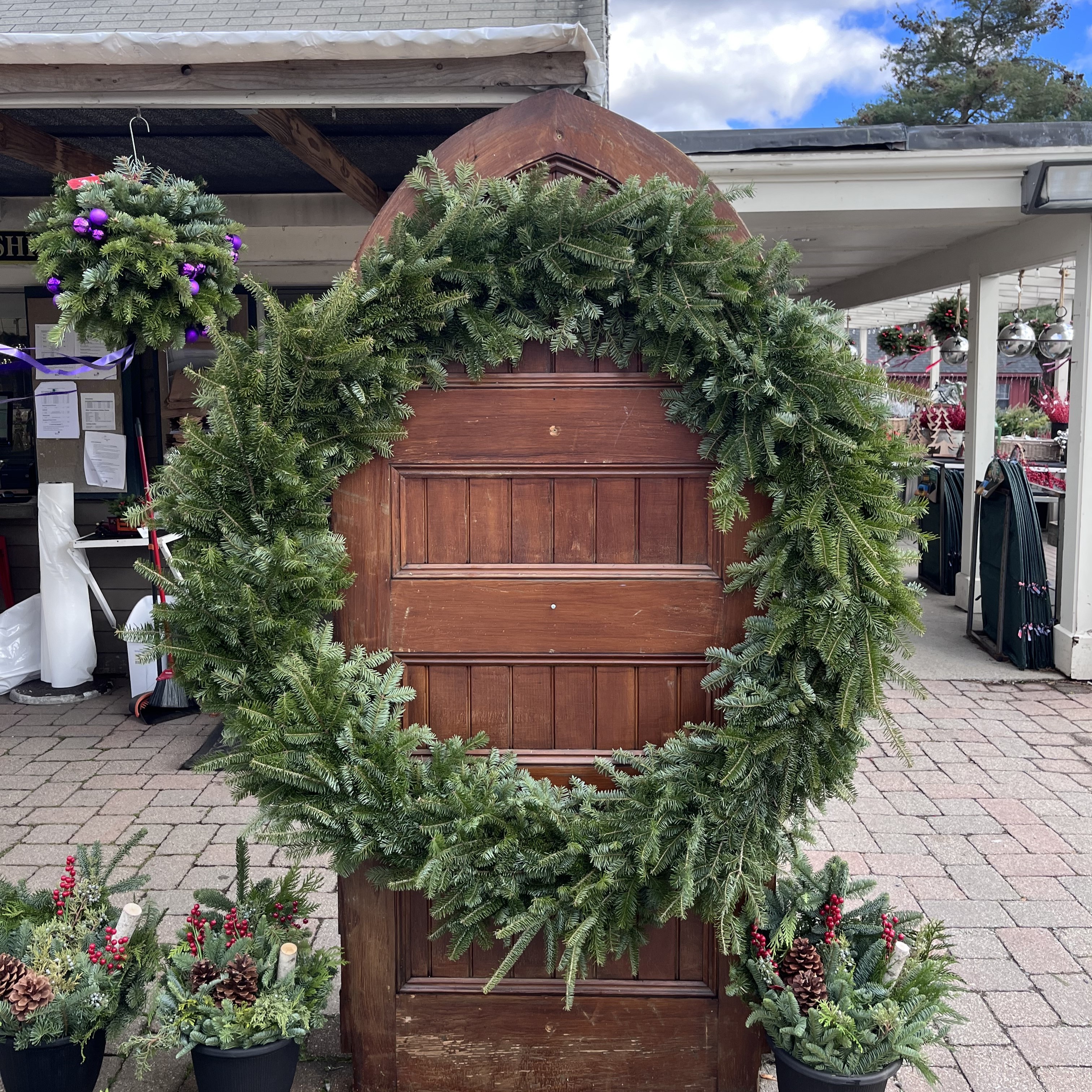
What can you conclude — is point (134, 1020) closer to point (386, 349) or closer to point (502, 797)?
point (502, 797)

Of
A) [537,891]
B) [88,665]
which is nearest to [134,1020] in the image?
[537,891]

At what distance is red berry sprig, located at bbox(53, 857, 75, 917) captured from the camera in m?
2.61

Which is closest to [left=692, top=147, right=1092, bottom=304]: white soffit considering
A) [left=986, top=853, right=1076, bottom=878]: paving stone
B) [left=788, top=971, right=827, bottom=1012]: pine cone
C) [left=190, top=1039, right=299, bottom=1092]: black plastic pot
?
[left=986, top=853, right=1076, bottom=878]: paving stone

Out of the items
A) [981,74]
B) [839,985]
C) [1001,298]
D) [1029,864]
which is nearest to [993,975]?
[1029,864]

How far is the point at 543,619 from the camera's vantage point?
237 centimetres

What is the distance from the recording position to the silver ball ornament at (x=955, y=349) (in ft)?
38.3

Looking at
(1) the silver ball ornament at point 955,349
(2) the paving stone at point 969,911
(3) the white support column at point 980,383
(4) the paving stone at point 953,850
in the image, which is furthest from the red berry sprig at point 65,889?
(1) the silver ball ornament at point 955,349

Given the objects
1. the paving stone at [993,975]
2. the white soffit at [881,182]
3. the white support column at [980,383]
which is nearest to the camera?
the paving stone at [993,975]

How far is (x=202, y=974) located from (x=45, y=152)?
3964 mm

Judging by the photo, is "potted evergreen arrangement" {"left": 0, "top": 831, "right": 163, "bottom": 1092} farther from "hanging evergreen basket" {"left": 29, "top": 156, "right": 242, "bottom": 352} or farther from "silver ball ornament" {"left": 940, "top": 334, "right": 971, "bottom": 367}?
"silver ball ornament" {"left": 940, "top": 334, "right": 971, "bottom": 367}

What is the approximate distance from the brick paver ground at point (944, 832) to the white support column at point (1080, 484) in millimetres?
339

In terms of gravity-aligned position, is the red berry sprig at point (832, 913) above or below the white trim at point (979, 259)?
below

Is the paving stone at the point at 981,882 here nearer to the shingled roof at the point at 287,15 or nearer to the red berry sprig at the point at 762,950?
the red berry sprig at the point at 762,950

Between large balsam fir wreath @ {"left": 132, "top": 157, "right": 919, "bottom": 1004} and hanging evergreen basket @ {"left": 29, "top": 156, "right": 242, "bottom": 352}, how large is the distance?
752mm
